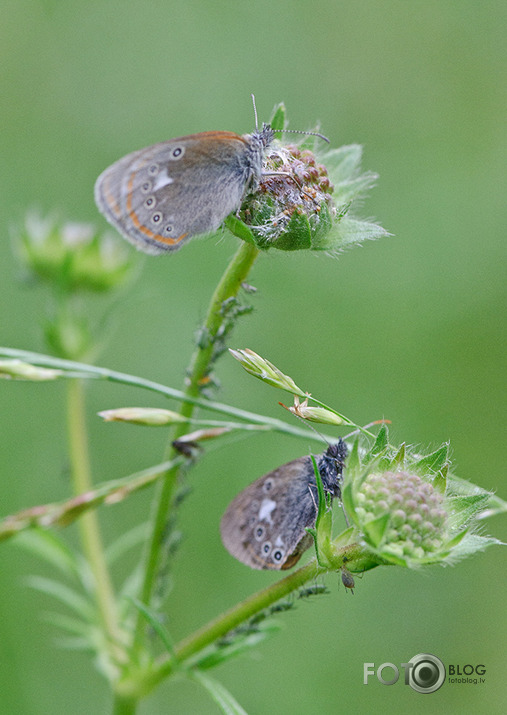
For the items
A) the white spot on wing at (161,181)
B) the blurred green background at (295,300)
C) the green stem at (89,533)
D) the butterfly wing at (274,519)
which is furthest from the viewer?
the blurred green background at (295,300)

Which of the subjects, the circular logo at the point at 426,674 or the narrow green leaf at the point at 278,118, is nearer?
the narrow green leaf at the point at 278,118

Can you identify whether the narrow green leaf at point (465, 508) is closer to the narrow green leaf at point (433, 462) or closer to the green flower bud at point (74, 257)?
the narrow green leaf at point (433, 462)

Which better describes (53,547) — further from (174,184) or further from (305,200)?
(305,200)

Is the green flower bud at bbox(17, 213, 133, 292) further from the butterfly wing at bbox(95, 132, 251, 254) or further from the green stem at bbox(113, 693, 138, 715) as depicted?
the green stem at bbox(113, 693, 138, 715)

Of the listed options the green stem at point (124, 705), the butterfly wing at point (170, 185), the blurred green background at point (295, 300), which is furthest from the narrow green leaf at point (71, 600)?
the butterfly wing at point (170, 185)

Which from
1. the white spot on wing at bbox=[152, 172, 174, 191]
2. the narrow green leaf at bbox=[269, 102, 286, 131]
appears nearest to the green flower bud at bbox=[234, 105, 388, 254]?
the narrow green leaf at bbox=[269, 102, 286, 131]

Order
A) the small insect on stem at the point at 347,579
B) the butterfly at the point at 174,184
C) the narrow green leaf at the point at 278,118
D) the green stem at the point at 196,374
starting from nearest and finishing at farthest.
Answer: the small insect on stem at the point at 347,579
the green stem at the point at 196,374
the narrow green leaf at the point at 278,118
the butterfly at the point at 174,184

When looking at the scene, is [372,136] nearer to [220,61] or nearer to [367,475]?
[220,61]
